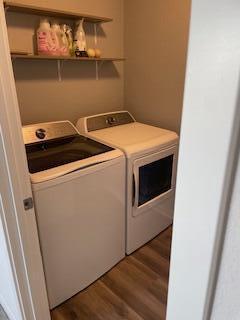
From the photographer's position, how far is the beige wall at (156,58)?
6.88 feet

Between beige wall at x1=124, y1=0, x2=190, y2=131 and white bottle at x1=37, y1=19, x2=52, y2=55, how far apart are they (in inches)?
37.0

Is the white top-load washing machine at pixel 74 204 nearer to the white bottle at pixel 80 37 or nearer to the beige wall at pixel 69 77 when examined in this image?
the beige wall at pixel 69 77

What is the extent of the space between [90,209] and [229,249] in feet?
3.96

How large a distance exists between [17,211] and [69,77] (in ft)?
4.77

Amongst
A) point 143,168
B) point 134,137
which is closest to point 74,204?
point 143,168

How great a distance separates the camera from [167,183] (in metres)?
2.23

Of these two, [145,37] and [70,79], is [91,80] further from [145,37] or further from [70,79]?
[145,37]

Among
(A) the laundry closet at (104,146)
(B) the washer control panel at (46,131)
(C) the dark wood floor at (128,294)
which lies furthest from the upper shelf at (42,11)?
(C) the dark wood floor at (128,294)

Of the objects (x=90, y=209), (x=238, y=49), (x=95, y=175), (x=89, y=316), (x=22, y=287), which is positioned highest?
(x=238, y=49)

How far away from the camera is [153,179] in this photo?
2066mm

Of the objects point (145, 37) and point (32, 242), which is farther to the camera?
point (145, 37)

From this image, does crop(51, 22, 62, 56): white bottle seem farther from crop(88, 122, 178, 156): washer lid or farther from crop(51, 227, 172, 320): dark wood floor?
crop(51, 227, 172, 320): dark wood floor

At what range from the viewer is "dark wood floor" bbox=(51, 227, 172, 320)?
1.63 metres

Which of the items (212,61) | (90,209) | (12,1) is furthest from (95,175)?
(12,1)
